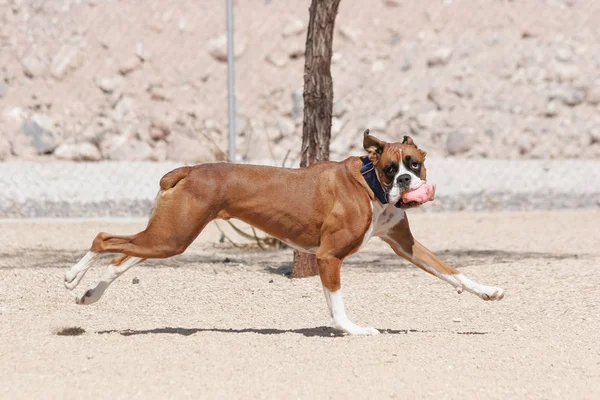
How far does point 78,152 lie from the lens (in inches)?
616

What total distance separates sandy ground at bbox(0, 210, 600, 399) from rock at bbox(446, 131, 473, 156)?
15.8 ft

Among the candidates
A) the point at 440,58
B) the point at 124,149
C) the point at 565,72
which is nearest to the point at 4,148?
the point at 124,149

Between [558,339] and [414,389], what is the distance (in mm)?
1553

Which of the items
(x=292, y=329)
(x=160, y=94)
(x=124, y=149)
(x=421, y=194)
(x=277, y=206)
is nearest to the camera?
(x=421, y=194)

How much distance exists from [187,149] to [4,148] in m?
2.69

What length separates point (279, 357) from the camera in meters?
6.01

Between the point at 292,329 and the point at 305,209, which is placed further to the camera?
the point at 292,329

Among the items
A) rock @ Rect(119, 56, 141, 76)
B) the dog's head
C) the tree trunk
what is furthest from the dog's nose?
rock @ Rect(119, 56, 141, 76)

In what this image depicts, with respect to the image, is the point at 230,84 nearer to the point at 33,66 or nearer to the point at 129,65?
the point at 129,65

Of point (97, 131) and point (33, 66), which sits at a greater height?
point (33, 66)

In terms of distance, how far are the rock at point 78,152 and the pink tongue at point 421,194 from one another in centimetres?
1010

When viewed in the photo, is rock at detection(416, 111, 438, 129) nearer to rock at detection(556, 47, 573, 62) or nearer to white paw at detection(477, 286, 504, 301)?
rock at detection(556, 47, 573, 62)

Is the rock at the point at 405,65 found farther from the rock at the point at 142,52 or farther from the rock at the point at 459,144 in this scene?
the rock at the point at 142,52

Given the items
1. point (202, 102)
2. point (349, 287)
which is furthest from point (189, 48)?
point (349, 287)
